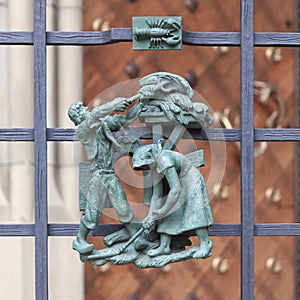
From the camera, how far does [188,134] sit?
2170mm

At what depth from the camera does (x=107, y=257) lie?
7.02 ft

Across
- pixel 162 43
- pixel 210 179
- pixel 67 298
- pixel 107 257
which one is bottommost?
pixel 67 298

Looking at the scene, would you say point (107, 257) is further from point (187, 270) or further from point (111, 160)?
point (187, 270)

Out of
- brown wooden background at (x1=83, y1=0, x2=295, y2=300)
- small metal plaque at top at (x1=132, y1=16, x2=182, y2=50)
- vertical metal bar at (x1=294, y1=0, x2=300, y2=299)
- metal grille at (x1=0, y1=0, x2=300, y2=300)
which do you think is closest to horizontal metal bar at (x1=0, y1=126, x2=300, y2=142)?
metal grille at (x1=0, y1=0, x2=300, y2=300)

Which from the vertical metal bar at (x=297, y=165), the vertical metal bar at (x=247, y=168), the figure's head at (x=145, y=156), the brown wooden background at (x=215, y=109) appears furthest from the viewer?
the vertical metal bar at (x=297, y=165)

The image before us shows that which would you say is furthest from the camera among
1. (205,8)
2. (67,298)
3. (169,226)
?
(205,8)

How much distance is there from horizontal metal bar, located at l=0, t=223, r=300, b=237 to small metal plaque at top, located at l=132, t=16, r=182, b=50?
0.38 m

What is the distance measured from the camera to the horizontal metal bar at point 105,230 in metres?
2.20

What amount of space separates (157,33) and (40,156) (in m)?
0.35

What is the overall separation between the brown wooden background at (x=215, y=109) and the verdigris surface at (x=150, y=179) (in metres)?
0.81

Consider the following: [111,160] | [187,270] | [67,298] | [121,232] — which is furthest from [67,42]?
[187,270]

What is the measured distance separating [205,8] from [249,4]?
83 centimetres

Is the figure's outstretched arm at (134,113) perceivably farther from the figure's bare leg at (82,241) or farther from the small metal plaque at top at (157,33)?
the figure's bare leg at (82,241)

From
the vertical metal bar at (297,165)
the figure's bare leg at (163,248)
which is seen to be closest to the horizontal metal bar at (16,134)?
the figure's bare leg at (163,248)
